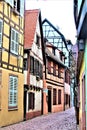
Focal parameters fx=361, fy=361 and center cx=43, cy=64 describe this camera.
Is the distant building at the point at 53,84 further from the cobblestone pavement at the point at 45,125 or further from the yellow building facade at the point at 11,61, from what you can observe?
the yellow building facade at the point at 11,61

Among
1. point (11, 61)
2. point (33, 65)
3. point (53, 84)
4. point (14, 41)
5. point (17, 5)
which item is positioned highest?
point (17, 5)

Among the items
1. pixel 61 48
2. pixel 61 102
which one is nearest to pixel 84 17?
pixel 61 102

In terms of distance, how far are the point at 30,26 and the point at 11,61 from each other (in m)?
7.49

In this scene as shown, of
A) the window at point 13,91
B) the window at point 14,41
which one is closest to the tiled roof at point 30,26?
the window at point 14,41

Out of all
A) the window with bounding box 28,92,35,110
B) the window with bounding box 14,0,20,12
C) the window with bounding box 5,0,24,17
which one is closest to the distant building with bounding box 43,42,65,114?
the window with bounding box 28,92,35,110

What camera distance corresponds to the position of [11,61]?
20281 millimetres

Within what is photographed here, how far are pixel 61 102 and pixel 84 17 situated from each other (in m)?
35.3

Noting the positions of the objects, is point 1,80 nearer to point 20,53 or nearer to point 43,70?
point 20,53

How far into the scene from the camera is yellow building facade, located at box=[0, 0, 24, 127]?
18906 millimetres

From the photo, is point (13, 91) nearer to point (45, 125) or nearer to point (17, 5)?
point (45, 125)

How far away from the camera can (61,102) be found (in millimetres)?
40219

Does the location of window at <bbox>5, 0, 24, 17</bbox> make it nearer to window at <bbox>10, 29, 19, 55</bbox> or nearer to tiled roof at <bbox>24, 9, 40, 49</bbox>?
window at <bbox>10, 29, 19, 55</bbox>

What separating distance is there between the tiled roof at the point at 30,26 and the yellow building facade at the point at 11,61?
10.7ft

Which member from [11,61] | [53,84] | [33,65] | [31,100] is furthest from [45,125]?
[53,84]
